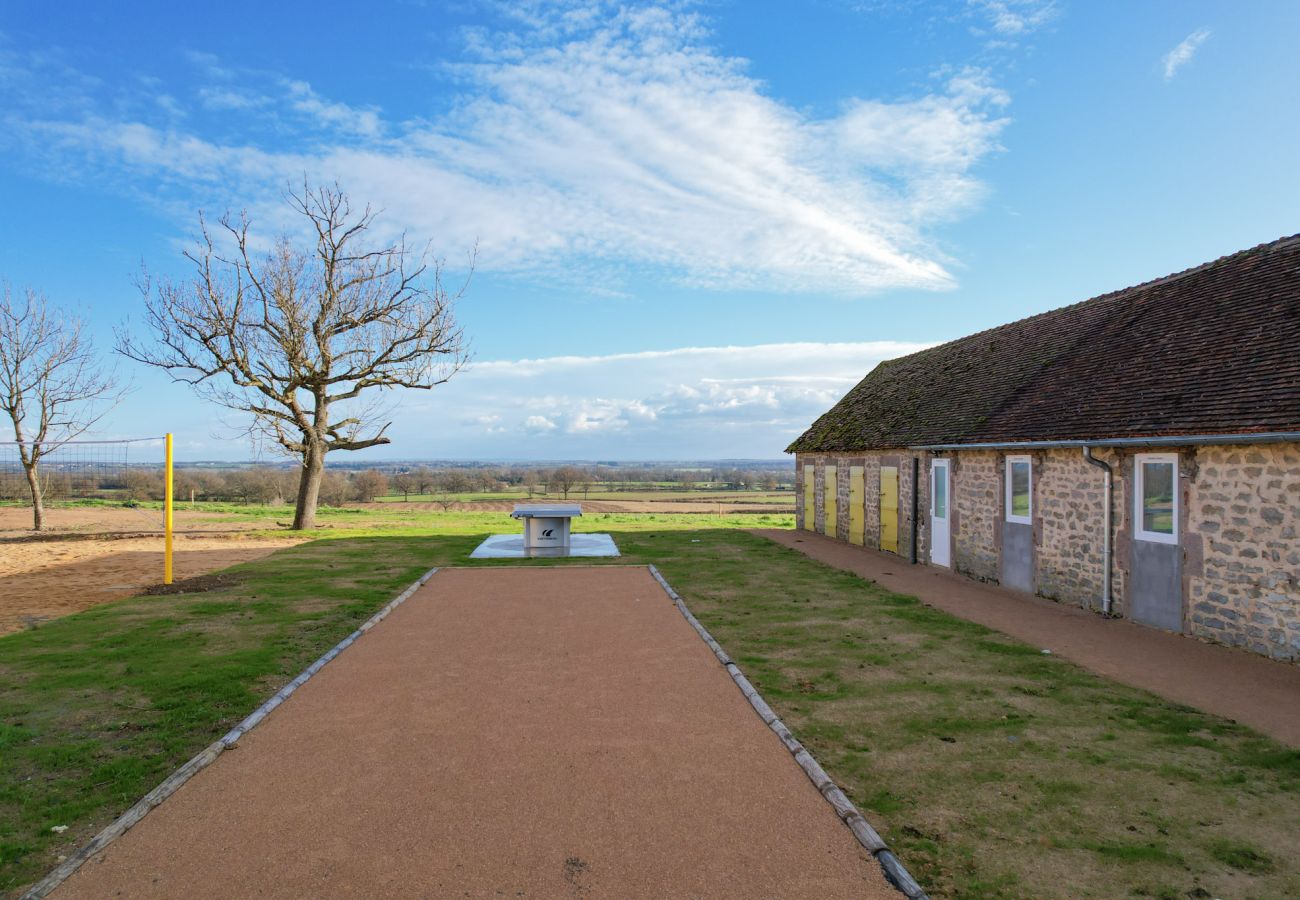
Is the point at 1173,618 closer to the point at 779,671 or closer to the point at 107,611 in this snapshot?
the point at 779,671

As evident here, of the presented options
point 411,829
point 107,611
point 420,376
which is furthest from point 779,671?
point 420,376

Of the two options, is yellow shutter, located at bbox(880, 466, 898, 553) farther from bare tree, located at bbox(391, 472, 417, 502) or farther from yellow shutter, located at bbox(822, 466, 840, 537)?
bare tree, located at bbox(391, 472, 417, 502)

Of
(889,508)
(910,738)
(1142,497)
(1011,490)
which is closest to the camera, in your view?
(910,738)

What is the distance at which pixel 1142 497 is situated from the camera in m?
10.6

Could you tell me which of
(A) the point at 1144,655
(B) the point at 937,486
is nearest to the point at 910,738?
(A) the point at 1144,655

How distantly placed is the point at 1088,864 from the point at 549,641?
6453 mm

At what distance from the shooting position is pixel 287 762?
557 cm

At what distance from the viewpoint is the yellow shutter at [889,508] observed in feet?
60.5

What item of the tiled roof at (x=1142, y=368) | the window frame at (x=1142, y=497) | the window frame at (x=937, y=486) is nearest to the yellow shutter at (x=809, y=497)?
the tiled roof at (x=1142, y=368)

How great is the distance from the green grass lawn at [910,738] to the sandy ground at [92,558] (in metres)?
1.28

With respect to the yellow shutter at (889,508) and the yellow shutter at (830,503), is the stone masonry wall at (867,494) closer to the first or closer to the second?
the yellow shutter at (830,503)

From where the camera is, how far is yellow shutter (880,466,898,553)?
1844 cm

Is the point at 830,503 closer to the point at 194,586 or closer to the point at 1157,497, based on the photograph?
the point at 1157,497

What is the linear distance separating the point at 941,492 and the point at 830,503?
22.6 feet
